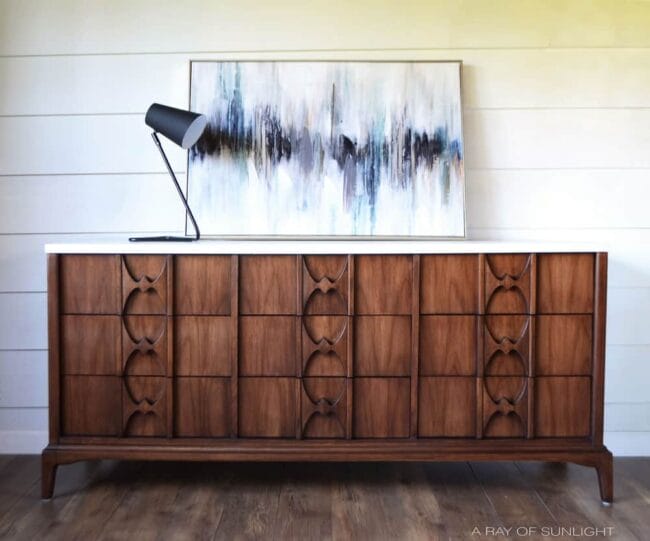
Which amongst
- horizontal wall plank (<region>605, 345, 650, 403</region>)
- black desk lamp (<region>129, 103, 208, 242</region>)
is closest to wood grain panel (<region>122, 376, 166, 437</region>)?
black desk lamp (<region>129, 103, 208, 242</region>)

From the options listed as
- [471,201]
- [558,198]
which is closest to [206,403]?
[471,201]

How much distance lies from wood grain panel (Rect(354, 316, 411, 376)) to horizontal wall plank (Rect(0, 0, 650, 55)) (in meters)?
1.16

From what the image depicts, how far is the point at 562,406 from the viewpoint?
2.33 meters

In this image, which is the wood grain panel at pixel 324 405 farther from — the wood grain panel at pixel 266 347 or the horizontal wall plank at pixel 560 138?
the horizontal wall plank at pixel 560 138

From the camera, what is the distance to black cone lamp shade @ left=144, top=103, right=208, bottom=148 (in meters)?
2.51

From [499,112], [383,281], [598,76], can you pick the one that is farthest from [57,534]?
[598,76]

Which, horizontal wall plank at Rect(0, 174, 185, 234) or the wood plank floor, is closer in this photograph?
the wood plank floor

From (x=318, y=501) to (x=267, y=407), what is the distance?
14.2 inches

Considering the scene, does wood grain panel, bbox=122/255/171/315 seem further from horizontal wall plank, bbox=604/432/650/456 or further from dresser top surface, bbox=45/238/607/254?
horizontal wall plank, bbox=604/432/650/456

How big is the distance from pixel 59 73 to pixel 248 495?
1.82 m

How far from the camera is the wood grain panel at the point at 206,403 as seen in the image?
2.32 m

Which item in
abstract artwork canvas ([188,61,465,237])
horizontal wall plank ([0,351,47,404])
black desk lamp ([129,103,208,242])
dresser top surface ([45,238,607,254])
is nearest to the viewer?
dresser top surface ([45,238,607,254])

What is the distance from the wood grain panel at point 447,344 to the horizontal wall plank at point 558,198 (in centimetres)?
61

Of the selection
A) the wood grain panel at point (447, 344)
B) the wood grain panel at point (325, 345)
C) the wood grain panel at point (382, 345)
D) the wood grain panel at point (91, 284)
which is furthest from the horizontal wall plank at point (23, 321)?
the wood grain panel at point (447, 344)
